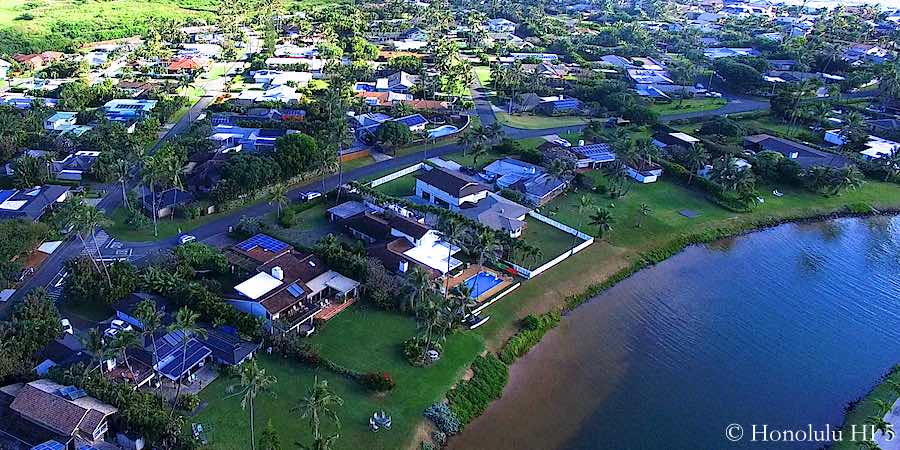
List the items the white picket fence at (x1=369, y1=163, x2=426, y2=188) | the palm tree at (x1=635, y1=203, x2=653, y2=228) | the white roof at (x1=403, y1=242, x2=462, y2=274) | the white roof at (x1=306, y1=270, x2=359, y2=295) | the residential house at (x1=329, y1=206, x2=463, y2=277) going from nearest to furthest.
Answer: the white roof at (x1=306, y1=270, x2=359, y2=295)
the residential house at (x1=329, y1=206, x2=463, y2=277)
the white roof at (x1=403, y1=242, x2=462, y2=274)
the palm tree at (x1=635, y1=203, x2=653, y2=228)
the white picket fence at (x1=369, y1=163, x2=426, y2=188)

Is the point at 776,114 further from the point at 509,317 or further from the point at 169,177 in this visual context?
the point at 169,177

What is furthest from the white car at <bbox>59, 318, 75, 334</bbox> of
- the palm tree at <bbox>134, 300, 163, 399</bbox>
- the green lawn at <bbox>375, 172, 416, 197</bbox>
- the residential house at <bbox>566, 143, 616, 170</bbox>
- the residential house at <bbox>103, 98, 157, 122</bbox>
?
the residential house at <bbox>566, 143, 616, 170</bbox>

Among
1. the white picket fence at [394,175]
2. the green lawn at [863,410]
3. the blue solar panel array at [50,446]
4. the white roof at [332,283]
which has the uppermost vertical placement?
the green lawn at [863,410]

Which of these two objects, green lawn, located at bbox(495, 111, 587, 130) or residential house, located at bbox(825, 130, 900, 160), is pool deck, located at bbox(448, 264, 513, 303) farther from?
residential house, located at bbox(825, 130, 900, 160)

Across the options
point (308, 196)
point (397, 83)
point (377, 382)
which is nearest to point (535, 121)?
point (397, 83)

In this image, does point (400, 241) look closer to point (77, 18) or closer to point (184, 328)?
point (184, 328)

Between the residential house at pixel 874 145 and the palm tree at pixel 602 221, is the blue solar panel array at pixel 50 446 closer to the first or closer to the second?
the palm tree at pixel 602 221

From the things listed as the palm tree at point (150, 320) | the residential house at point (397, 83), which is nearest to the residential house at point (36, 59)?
the residential house at point (397, 83)
